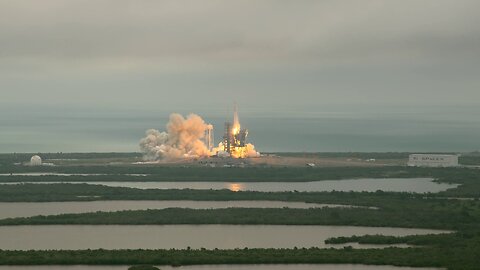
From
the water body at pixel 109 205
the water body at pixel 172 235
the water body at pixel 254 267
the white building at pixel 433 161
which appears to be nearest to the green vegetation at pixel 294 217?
the water body at pixel 172 235

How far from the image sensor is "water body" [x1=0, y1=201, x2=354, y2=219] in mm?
64375

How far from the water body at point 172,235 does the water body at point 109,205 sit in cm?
784

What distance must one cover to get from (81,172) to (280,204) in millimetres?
38374

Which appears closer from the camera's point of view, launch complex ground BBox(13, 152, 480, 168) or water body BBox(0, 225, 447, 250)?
water body BBox(0, 225, 447, 250)

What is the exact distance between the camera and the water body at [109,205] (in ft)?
211

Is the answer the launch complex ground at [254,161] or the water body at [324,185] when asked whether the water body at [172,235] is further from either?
the launch complex ground at [254,161]

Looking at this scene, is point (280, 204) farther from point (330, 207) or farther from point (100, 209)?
point (100, 209)

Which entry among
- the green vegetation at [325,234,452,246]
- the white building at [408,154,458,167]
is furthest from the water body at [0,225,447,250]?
the white building at [408,154,458,167]

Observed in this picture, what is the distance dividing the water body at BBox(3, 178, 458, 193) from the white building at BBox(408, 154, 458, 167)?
16172 millimetres

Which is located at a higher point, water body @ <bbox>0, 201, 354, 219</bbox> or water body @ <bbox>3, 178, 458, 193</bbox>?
water body @ <bbox>3, 178, 458, 193</bbox>

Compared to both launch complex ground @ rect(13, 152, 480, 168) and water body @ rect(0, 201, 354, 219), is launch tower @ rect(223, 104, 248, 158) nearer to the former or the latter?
launch complex ground @ rect(13, 152, 480, 168)

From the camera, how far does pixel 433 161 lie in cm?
11000

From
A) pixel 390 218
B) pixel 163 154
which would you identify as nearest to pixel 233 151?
pixel 163 154

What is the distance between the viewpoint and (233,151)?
374ft
